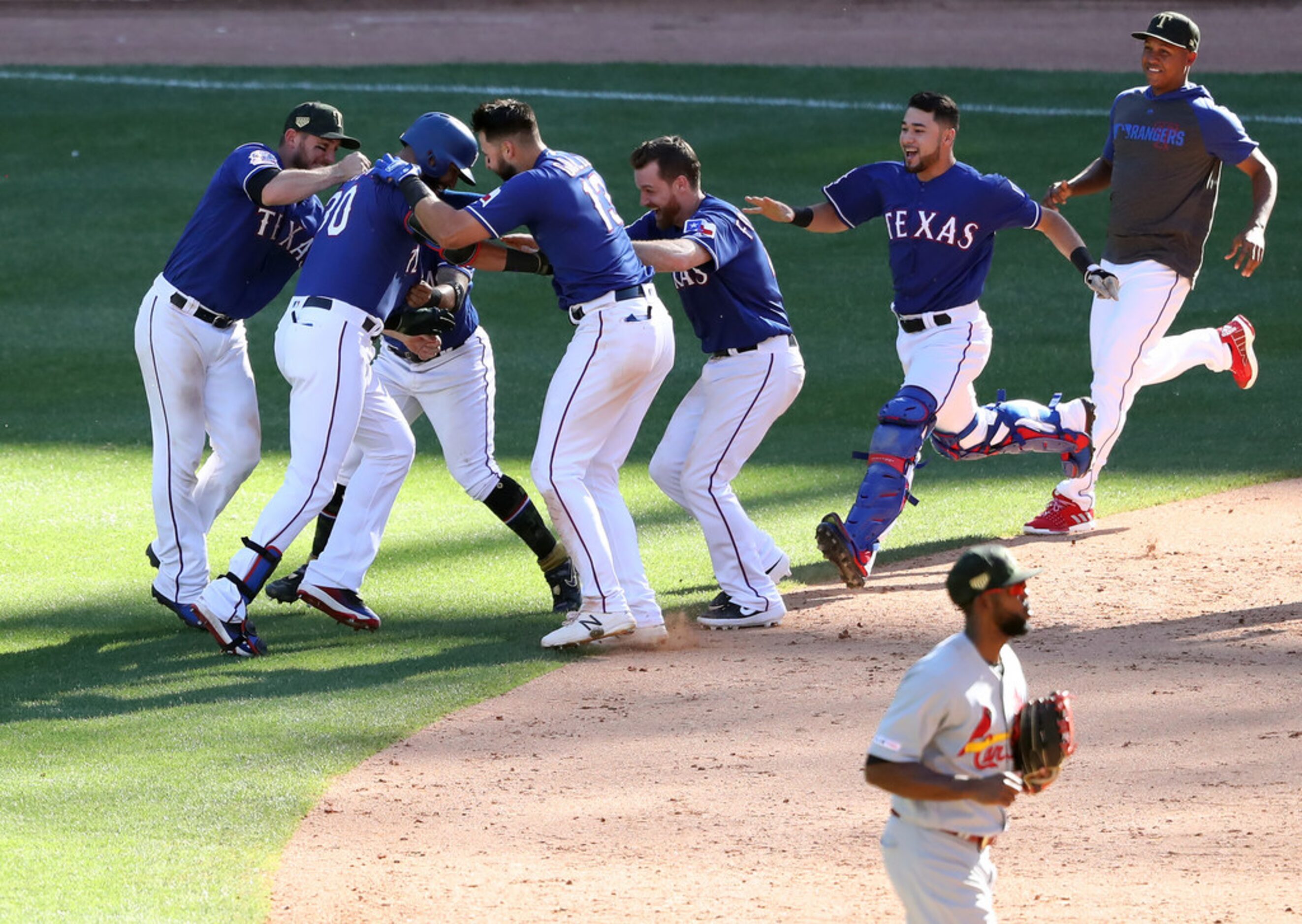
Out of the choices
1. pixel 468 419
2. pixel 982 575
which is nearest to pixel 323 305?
pixel 468 419

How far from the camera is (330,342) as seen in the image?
675 centimetres

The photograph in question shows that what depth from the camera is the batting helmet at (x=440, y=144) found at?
22.4 feet

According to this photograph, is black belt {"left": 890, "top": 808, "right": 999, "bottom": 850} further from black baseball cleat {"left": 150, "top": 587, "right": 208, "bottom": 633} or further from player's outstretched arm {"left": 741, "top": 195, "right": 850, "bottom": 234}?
player's outstretched arm {"left": 741, "top": 195, "right": 850, "bottom": 234}

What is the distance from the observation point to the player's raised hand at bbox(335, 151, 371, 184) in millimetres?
6848

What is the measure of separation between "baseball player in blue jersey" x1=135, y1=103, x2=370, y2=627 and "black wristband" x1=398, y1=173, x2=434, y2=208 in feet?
1.79

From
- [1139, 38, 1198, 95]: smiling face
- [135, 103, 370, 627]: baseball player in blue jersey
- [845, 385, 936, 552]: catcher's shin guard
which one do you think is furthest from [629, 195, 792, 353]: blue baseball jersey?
[1139, 38, 1198, 95]: smiling face

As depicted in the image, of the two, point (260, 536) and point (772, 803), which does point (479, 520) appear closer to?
point (260, 536)

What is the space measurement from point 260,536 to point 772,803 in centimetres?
242

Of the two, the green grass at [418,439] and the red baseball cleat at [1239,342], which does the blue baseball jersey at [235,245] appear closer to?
the green grass at [418,439]

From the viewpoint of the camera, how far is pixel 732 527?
725 cm

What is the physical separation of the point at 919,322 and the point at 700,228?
4.60 ft

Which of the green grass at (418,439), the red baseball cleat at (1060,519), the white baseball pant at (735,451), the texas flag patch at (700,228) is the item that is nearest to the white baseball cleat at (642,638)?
the green grass at (418,439)

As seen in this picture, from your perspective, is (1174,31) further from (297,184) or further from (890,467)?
(297,184)

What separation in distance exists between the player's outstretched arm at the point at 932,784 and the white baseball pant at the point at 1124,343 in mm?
5194
